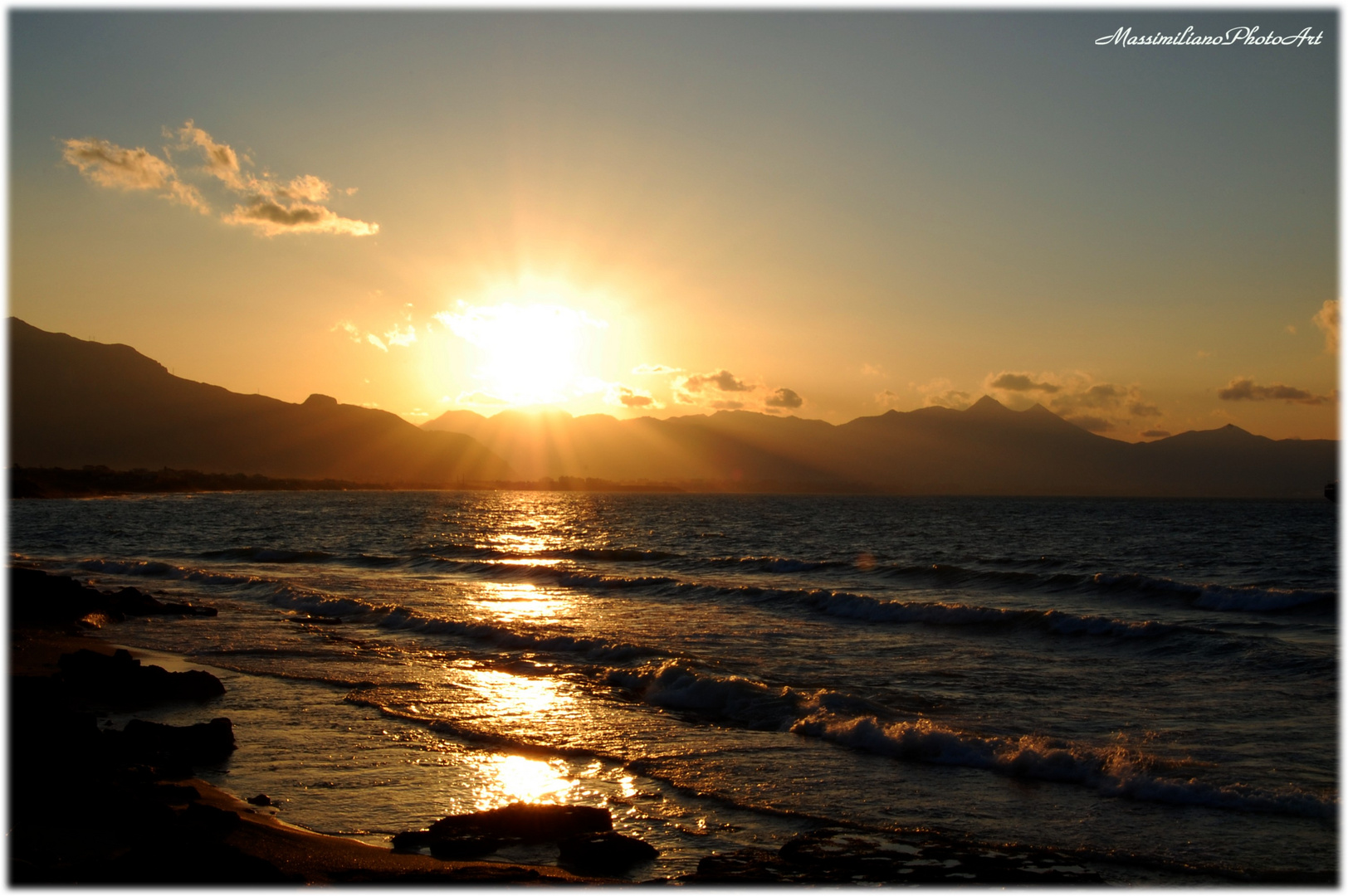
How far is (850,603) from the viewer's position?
2828cm

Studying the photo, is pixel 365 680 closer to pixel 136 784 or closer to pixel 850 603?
pixel 136 784

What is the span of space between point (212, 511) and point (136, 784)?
106547mm

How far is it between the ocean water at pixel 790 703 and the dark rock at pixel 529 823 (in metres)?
0.45

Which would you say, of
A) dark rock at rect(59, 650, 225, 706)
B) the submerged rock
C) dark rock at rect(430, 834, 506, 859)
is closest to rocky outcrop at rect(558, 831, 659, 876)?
the submerged rock

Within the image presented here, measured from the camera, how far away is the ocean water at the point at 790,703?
983 cm

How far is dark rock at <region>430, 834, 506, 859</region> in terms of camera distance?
834cm

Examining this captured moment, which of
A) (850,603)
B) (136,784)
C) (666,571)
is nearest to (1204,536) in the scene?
(666,571)

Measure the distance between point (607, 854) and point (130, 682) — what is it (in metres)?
10.6

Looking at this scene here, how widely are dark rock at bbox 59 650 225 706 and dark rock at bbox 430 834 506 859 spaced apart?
8.46 m

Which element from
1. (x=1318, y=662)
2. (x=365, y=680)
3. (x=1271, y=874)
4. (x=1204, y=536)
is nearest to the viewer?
(x=1271, y=874)

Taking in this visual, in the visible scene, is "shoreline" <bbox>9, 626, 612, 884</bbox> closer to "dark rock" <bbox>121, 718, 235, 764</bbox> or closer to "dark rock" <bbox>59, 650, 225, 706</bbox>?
"dark rock" <bbox>121, 718, 235, 764</bbox>

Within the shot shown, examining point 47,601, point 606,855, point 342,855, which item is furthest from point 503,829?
point 47,601

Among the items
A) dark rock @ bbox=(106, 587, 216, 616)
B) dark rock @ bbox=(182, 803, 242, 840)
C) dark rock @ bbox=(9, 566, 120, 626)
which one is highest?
dark rock @ bbox=(182, 803, 242, 840)

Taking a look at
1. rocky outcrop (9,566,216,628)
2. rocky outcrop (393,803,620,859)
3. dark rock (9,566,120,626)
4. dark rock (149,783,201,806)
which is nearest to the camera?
rocky outcrop (393,803,620,859)
